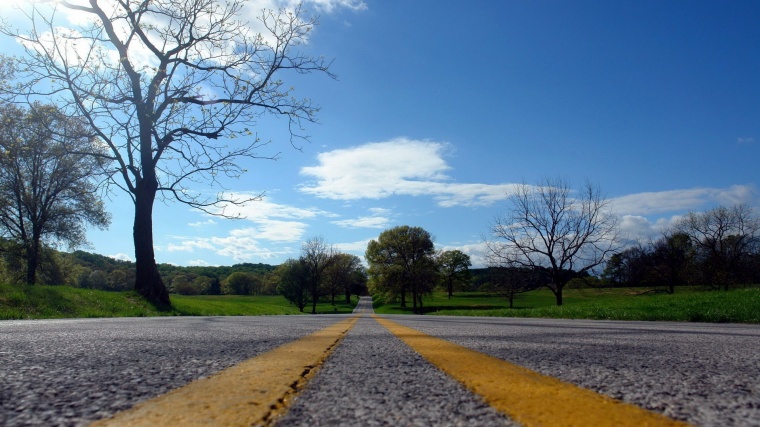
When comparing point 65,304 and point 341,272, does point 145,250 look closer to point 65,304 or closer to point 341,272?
point 65,304

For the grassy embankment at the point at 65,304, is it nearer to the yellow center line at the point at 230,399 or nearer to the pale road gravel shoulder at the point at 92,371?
the pale road gravel shoulder at the point at 92,371

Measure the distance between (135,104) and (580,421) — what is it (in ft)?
49.0

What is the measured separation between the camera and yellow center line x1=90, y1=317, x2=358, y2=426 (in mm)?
1285

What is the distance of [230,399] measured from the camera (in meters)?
1.54

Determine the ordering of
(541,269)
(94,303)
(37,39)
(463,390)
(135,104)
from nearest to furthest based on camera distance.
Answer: (463,390) → (94,303) → (37,39) → (135,104) → (541,269)

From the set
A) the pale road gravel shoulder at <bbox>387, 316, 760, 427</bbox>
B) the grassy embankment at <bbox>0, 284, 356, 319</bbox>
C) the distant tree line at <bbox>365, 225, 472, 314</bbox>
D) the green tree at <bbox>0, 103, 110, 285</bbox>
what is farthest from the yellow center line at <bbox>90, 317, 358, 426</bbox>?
the distant tree line at <bbox>365, 225, 472, 314</bbox>

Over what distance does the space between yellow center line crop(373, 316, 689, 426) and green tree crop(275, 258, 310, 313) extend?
56.7m

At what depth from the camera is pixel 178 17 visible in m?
14.0

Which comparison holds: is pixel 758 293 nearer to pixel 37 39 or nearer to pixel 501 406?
pixel 501 406

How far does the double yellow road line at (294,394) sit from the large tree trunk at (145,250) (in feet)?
41.6

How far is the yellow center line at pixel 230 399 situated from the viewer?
1.29 m

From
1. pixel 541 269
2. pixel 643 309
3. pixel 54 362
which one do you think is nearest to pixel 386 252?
pixel 541 269

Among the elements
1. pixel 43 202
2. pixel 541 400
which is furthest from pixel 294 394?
pixel 43 202

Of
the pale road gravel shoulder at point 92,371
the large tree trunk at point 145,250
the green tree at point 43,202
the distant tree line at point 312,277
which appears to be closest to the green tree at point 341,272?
the distant tree line at point 312,277
